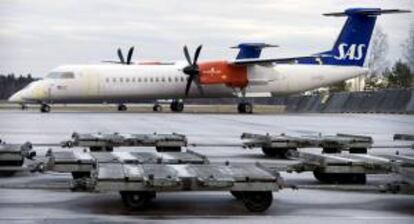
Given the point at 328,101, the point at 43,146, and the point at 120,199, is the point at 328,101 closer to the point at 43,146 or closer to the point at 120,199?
the point at 43,146

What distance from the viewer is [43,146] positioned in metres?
17.0

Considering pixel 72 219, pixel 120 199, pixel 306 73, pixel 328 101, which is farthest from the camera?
pixel 328 101

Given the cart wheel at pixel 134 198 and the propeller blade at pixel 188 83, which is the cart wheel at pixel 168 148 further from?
the propeller blade at pixel 188 83

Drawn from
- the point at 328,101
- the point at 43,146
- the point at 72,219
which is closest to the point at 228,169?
the point at 72,219

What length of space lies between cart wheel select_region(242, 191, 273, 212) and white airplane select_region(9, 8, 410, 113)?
37.5 meters

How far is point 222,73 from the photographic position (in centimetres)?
4788

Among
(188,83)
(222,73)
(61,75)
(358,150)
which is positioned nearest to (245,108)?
(222,73)

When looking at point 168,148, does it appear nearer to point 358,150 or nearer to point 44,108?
point 358,150

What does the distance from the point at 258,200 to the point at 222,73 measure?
131ft

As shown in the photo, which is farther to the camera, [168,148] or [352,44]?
[352,44]

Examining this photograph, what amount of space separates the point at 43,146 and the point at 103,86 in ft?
97.2

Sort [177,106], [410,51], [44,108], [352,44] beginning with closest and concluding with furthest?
[410,51] < [44,108] < [177,106] < [352,44]

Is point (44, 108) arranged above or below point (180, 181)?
above

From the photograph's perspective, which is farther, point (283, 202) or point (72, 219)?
point (283, 202)
